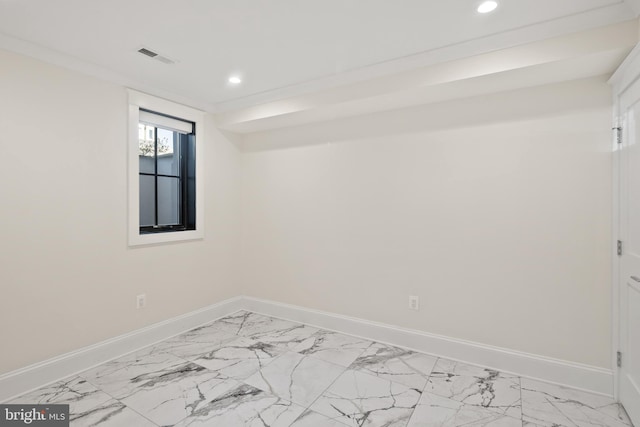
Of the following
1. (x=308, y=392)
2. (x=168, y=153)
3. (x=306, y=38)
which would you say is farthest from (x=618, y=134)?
(x=168, y=153)

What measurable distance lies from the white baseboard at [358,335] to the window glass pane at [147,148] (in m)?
1.57

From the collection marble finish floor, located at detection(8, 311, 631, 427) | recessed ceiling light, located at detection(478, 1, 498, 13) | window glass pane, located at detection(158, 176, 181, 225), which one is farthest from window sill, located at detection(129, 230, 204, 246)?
recessed ceiling light, located at detection(478, 1, 498, 13)

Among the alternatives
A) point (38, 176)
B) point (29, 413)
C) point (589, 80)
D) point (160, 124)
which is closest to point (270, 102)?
point (160, 124)

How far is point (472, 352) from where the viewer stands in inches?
105

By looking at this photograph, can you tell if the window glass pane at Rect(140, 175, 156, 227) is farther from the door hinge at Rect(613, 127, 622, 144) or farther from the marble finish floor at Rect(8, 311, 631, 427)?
the door hinge at Rect(613, 127, 622, 144)

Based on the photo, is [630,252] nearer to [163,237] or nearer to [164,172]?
[163,237]

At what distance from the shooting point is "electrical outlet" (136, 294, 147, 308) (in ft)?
9.88

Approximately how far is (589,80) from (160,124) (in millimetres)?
3643

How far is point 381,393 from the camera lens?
2246mm

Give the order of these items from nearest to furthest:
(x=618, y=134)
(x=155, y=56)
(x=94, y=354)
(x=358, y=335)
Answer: (x=618, y=134), (x=155, y=56), (x=94, y=354), (x=358, y=335)

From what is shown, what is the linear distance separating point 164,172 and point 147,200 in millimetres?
386

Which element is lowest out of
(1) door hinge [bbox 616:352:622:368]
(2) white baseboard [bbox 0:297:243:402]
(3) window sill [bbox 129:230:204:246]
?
(2) white baseboard [bbox 0:297:243:402]

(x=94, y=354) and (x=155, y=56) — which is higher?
(x=155, y=56)

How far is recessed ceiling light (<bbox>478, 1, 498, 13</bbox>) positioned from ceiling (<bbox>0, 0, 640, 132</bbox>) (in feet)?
0.10
